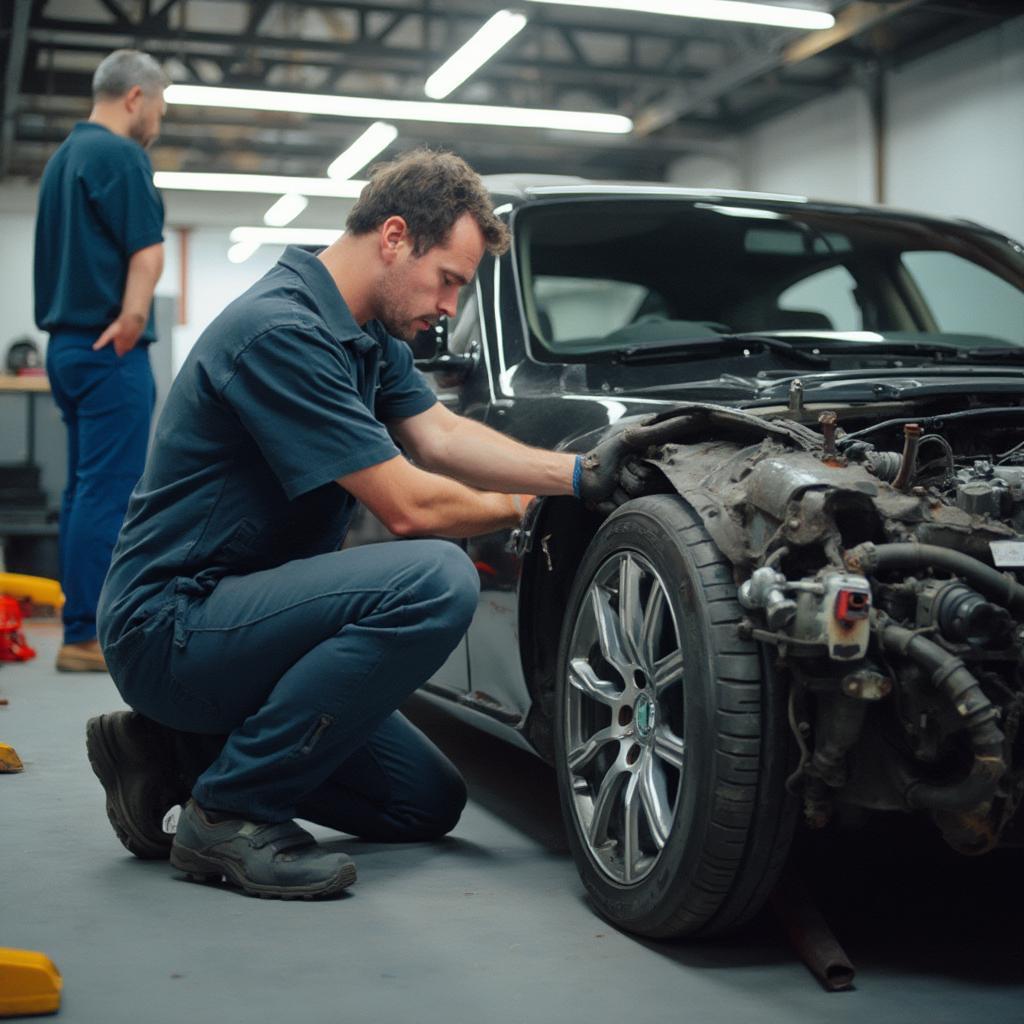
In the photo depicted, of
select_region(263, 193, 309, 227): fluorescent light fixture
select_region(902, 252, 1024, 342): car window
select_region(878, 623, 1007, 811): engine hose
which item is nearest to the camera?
select_region(878, 623, 1007, 811): engine hose

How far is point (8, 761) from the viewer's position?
3.47 metres

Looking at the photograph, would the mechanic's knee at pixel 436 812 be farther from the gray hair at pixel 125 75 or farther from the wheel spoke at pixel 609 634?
the gray hair at pixel 125 75

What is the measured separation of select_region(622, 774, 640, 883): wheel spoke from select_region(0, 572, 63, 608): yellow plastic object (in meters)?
4.90

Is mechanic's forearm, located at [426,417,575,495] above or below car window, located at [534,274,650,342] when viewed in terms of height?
below

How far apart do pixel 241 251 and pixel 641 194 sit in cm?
1732

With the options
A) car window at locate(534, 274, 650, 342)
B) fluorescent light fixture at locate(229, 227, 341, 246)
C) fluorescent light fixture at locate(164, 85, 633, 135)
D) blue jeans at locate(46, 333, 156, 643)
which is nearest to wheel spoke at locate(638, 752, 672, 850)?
car window at locate(534, 274, 650, 342)

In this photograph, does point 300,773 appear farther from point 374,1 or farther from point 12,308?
point 12,308

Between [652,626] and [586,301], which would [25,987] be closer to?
[652,626]

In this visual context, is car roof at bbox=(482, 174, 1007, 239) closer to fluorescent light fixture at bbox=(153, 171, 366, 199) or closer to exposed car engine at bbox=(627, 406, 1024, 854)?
exposed car engine at bbox=(627, 406, 1024, 854)

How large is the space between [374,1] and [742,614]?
11.6 metres

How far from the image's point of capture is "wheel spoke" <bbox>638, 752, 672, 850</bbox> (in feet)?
6.97

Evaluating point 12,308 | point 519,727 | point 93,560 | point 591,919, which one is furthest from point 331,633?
point 12,308

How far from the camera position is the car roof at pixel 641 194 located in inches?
135

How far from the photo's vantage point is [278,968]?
205 cm
